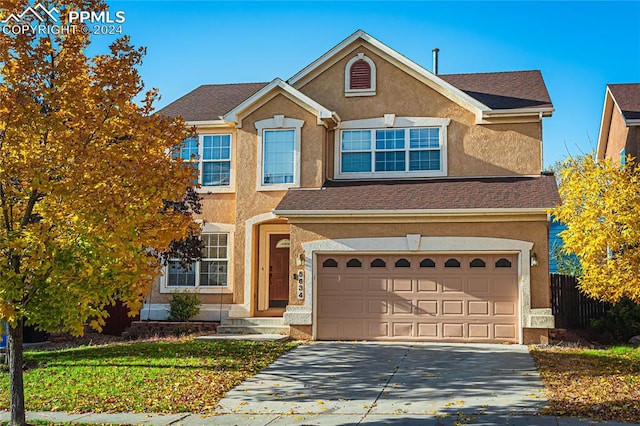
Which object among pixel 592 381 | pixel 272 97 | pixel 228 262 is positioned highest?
pixel 272 97

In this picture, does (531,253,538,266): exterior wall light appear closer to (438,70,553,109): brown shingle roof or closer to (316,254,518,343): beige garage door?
(316,254,518,343): beige garage door

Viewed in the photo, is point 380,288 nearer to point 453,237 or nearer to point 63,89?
point 453,237

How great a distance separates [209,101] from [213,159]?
2.94m

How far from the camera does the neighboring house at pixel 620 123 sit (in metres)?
21.5

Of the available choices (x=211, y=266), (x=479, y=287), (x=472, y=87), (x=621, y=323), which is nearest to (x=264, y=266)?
(x=211, y=266)

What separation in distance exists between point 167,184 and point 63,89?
197cm

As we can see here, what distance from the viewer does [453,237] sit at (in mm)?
17594

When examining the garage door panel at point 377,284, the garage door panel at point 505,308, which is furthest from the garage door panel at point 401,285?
the garage door panel at point 505,308

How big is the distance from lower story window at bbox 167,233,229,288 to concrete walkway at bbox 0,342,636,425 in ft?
17.1

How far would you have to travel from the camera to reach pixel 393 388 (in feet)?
40.8

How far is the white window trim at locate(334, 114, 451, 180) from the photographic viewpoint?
64.8ft

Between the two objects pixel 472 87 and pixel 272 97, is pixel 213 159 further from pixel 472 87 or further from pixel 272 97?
pixel 472 87

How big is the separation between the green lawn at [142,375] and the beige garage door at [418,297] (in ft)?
6.12

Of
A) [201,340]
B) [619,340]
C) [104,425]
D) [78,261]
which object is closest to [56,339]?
[201,340]
